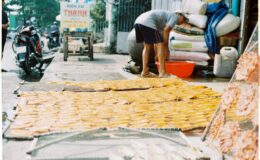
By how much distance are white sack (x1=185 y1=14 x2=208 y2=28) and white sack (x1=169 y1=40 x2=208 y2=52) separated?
45 centimetres

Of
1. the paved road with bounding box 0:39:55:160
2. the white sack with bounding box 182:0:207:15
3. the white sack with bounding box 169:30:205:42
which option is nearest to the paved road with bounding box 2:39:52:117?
the paved road with bounding box 0:39:55:160

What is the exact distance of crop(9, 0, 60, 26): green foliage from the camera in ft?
139

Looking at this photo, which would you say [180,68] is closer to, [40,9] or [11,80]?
[11,80]

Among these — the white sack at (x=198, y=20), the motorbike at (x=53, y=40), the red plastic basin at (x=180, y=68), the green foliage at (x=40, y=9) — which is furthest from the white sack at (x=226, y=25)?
the green foliage at (x=40, y=9)

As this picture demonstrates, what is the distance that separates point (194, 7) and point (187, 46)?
1246mm

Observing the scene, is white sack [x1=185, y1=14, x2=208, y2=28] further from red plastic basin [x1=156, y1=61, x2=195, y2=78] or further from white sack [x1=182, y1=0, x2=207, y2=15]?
red plastic basin [x1=156, y1=61, x2=195, y2=78]

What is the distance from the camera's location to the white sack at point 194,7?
9.05 meters

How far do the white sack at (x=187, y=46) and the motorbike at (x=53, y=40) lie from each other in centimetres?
1060

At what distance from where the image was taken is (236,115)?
3010 millimetres

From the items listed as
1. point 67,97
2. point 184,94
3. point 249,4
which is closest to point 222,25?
point 249,4

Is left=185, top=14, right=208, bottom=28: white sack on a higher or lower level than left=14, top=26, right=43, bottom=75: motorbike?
higher

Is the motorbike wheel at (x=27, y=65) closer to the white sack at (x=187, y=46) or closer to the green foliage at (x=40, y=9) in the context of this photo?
the white sack at (x=187, y=46)

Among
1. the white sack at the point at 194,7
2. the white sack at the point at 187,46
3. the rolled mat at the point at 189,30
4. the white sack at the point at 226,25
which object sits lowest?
the white sack at the point at 187,46

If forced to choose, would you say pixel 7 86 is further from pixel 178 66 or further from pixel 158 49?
pixel 178 66
